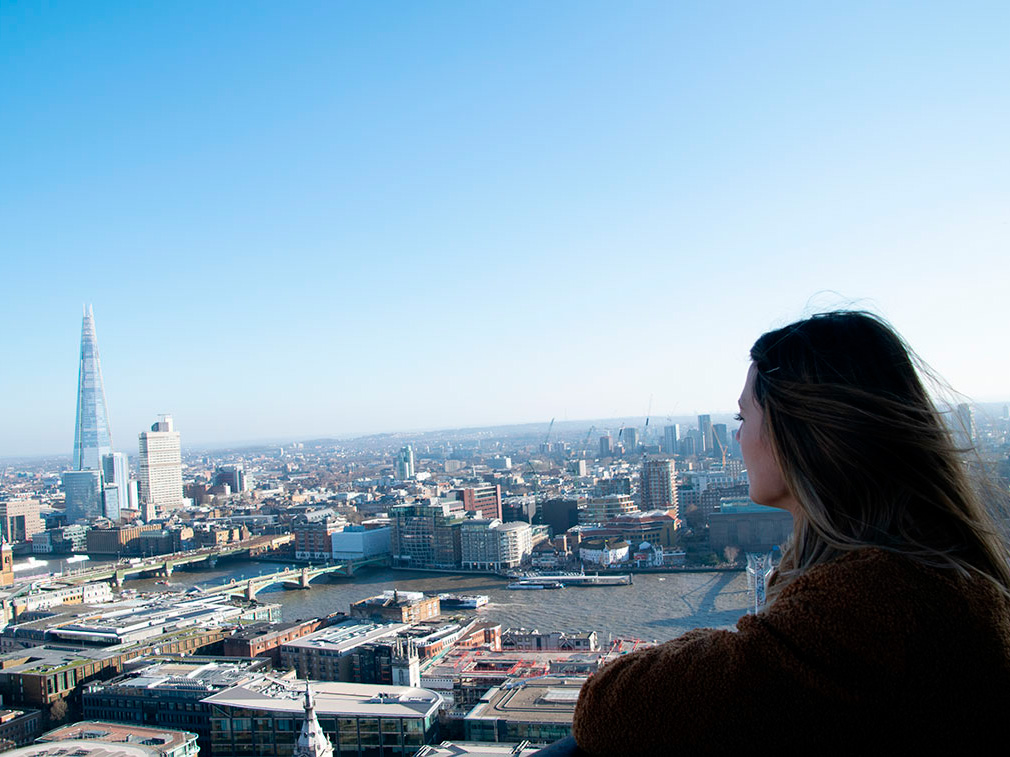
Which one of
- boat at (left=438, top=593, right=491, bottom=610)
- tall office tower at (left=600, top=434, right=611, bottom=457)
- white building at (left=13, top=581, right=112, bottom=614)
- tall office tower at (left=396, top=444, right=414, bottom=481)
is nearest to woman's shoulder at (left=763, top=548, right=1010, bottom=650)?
boat at (left=438, top=593, right=491, bottom=610)

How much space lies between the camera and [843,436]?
0.27 meters

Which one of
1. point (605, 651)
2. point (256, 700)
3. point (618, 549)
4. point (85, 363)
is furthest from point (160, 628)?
point (85, 363)

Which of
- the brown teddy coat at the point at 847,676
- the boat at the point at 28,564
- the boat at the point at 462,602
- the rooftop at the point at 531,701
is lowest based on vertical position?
the boat at the point at 462,602

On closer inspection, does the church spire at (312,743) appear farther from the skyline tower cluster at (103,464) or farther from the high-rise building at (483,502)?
the skyline tower cluster at (103,464)

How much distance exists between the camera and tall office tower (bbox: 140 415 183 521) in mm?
19828

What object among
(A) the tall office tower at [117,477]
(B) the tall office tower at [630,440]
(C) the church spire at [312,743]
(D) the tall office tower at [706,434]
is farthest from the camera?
(B) the tall office tower at [630,440]

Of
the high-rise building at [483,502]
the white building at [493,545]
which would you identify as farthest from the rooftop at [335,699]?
the high-rise building at [483,502]

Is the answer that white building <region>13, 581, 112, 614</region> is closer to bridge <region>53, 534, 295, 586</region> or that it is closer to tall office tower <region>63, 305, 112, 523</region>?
bridge <region>53, 534, 295, 586</region>

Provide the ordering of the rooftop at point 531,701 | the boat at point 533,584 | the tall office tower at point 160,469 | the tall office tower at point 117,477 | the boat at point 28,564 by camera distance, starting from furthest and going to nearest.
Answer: the tall office tower at point 160,469, the tall office tower at point 117,477, the boat at point 28,564, the boat at point 533,584, the rooftop at point 531,701

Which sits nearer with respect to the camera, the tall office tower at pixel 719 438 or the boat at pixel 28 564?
the boat at pixel 28 564

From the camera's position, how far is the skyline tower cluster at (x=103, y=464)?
18.1 m

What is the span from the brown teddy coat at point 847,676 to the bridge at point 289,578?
876 centimetres

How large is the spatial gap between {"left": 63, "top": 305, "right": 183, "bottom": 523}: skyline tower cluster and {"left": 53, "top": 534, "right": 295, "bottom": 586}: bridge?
4959 mm

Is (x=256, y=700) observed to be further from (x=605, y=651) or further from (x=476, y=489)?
(x=476, y=489)
